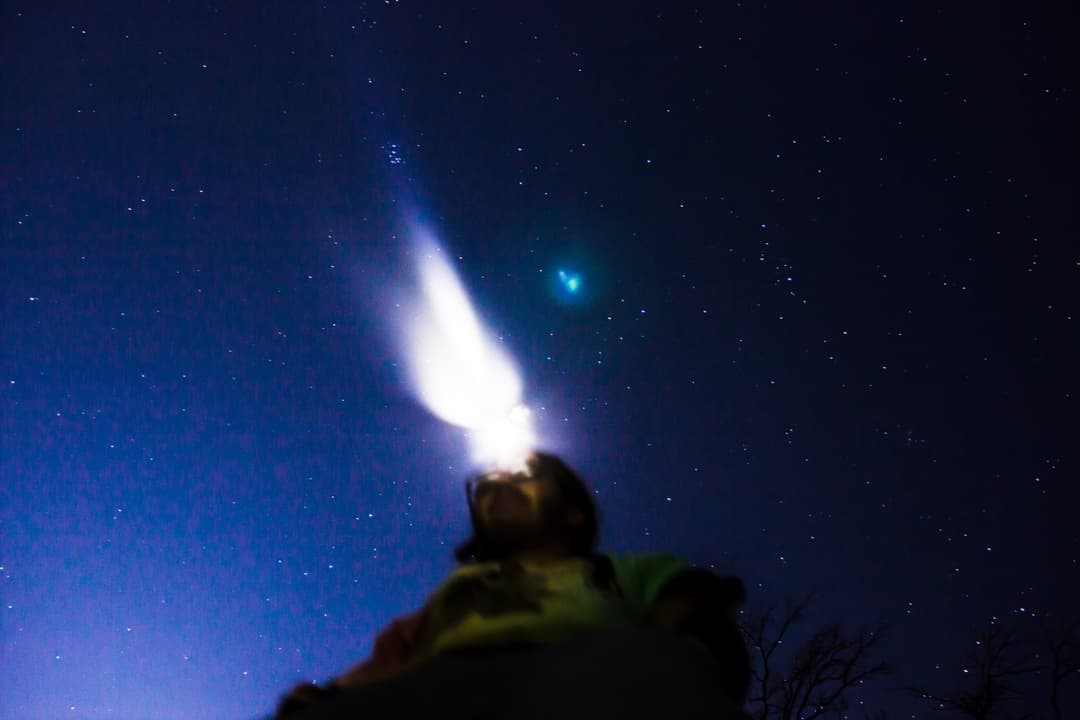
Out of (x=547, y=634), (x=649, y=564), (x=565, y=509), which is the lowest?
(x=547, y=634)

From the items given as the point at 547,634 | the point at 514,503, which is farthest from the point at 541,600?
the point at 514,503

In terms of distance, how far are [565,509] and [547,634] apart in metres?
0.72

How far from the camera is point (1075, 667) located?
42.9 feet

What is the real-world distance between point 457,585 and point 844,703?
49.9 ft

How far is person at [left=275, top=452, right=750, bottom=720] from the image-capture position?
1.12 metres

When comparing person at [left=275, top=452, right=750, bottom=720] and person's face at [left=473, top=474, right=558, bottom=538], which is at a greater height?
person's face at [left=473, top=474, right=558, bottom=538]

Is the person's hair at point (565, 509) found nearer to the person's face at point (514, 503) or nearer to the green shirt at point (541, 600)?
the person's face at point (514, 503)

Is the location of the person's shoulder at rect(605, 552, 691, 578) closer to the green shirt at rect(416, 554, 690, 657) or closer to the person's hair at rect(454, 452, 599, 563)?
the green shirt at rect(416, 554, 690, 657)

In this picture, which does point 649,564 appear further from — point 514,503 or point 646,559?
point 514,503

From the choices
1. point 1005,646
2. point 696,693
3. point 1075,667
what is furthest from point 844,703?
point 696,693

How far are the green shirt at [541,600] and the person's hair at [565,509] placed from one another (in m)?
0.15

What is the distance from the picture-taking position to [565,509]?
2.20 meters

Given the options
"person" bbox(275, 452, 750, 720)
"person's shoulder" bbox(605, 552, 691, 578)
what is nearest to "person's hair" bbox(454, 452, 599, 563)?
"person" bbox(275, 452, 750, 720)

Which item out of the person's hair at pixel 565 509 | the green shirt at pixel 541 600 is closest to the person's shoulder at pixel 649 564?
the green shirt at pixel 541 600
